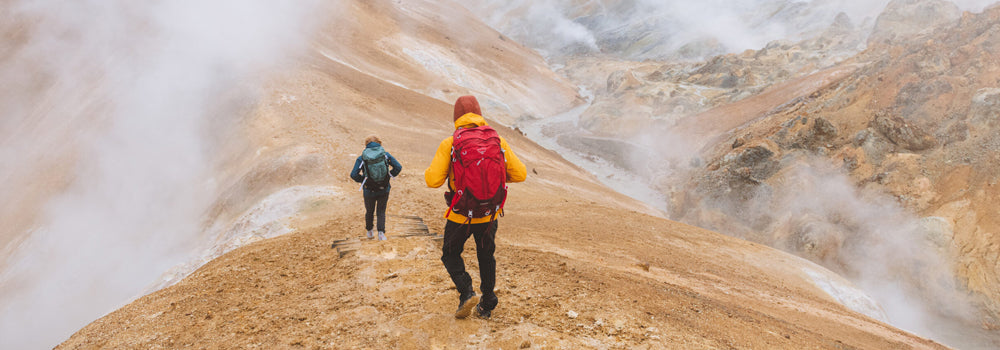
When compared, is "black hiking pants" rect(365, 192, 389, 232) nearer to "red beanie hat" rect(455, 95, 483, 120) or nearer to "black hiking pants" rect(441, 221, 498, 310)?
"black hiking pants" rect(441, 221, 498, 310)

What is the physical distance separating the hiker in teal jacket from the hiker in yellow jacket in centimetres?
257

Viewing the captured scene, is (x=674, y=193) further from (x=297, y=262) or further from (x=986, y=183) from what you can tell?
(x=297, y=262)

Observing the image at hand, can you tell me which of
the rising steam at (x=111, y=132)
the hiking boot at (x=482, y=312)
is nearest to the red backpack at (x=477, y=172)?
the hiking boot at (x=482, y=312)

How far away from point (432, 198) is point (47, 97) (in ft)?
79.5

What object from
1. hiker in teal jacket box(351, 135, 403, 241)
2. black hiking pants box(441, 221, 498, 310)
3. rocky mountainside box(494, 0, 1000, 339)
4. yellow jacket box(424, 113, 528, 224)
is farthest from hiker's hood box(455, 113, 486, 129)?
rocky mountainside box(494, 0, 1000, 339)

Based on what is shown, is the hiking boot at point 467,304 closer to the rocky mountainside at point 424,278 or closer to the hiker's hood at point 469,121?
the rocky mountainside at point 424,278

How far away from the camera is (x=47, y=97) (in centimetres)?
2420

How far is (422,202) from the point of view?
10328mm

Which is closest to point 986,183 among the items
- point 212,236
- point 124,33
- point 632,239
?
point 632,239

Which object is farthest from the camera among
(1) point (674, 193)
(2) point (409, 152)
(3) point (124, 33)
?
(3) point (124, 33)

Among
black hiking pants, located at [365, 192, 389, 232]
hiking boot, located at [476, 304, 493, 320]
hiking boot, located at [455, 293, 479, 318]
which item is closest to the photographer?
hiking boot, located at [455, 293, 479, 318]

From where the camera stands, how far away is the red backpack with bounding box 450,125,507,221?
3736 mm

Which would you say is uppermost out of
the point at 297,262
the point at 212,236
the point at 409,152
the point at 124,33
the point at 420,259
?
the point at 124,33

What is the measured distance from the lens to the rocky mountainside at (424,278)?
464 centimetres
